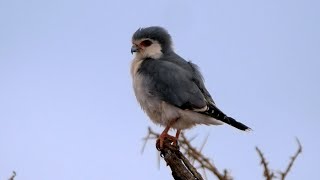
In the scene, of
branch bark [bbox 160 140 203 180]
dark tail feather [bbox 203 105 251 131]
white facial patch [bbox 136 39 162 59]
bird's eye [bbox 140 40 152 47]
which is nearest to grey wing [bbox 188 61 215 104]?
dark tail feather [bbox 203 105 251 131]

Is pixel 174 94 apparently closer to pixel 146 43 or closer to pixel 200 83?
pixel 200 83

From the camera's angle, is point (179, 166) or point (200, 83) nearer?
point (179, 166)

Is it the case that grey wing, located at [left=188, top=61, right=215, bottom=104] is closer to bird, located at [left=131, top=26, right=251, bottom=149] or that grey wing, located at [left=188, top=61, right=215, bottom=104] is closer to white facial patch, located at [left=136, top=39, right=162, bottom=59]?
bird, located at [left=131, top=26, right=251, bottom=149]

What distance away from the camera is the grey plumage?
16.4ft

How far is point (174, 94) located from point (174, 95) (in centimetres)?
1

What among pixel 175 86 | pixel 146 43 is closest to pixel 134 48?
pixel 146 43

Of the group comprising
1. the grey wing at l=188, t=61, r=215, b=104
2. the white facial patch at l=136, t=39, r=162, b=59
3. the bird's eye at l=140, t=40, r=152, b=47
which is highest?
the bird's eye at l=140, t=40, r=152, b=47

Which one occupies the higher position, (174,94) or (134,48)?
(134,48)

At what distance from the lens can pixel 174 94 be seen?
507 centimetres

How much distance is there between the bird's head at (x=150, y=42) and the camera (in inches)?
232

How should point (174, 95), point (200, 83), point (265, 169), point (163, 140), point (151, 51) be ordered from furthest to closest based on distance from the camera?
point (151, 51)
point (200, 83)
point (174, 95)
point (163, 140)
point (265, 169)

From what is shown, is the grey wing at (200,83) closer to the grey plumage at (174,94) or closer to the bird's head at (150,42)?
the grey plumage at (174,94)

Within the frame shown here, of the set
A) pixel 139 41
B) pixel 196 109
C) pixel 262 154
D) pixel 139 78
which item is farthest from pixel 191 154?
pixel 139 41

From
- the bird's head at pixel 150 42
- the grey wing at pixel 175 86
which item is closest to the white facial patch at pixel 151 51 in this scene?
the bird's head at pixel 150 42
